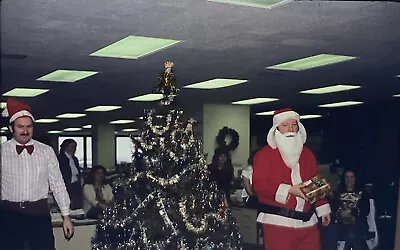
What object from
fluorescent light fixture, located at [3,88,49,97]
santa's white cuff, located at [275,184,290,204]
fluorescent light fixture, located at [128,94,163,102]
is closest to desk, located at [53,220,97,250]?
fluorescent light fixture, located at [3,88,49,97]

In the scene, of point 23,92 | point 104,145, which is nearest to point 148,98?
point 104,145

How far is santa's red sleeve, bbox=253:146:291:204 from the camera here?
3.24 meters

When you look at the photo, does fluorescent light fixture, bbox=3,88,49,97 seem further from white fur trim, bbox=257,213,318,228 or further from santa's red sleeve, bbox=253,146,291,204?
white fur trim, bbox=257,213,318,228

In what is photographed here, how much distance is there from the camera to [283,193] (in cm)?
324

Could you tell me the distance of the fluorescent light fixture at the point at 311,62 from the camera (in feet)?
13.3

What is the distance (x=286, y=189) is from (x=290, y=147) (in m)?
0.24

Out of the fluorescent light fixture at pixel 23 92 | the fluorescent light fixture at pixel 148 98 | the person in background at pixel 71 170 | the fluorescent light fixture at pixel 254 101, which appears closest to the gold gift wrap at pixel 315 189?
the fluorescent light fixture at pixel 254 101

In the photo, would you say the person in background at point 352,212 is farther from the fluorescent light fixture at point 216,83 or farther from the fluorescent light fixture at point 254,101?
the fluorescent light fixture at point 216,83

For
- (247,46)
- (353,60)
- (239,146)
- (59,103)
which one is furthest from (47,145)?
(353,60)

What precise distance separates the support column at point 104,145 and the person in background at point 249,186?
0.83 meters

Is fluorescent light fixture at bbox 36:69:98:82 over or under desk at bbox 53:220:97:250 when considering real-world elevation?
over

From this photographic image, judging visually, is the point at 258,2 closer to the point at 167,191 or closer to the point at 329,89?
the point at 167,191

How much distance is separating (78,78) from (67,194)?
120 centimetres

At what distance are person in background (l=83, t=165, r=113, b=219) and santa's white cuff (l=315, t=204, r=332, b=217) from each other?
1.26 meters
